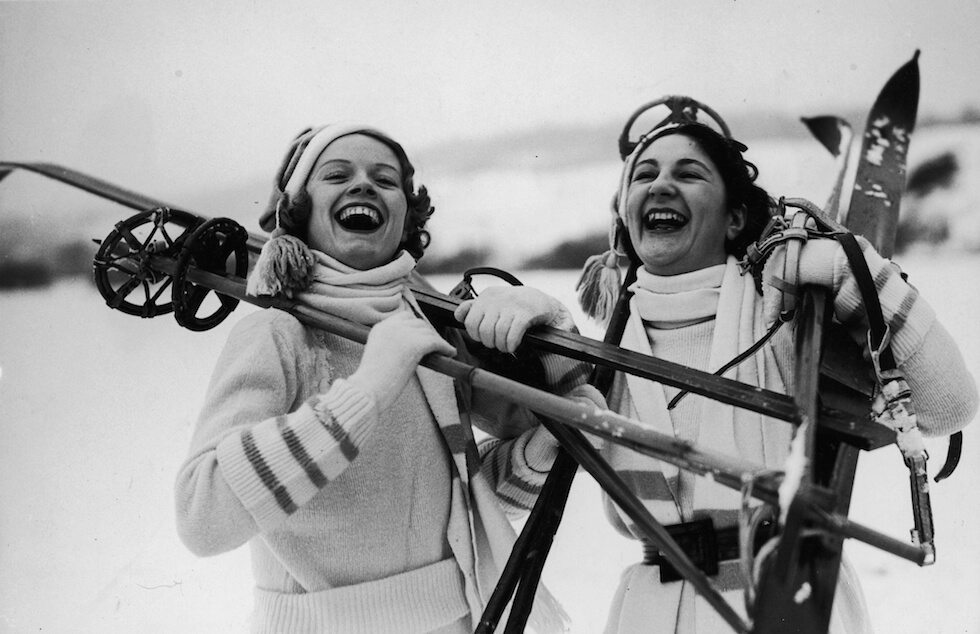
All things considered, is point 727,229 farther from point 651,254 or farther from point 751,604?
point 751,604

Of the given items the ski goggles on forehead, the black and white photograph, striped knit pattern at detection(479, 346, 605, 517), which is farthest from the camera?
the ski goggles on forehead

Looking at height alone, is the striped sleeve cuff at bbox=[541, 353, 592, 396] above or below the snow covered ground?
above

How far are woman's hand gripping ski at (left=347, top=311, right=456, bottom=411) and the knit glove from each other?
45cm

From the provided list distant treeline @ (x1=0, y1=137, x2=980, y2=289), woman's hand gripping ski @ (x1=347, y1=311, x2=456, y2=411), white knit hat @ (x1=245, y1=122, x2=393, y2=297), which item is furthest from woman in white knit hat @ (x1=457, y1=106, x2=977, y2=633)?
distant treeline @ (x1=0, y1=137, x2=980, y2=289)

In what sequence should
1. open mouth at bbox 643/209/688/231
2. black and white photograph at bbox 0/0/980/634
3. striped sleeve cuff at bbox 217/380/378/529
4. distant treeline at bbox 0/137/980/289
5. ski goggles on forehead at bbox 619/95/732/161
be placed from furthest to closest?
distant treeline at bbox 0/137/980/289 → ski goggles on forehead at bbox 619/95/732/161 → open mouth at bbox 643/209/688/231 → black and white photograph at bbox 0/0/980/634 → striped sleeve cuff at bbox 217/380/378/529

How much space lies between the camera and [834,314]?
113 cm

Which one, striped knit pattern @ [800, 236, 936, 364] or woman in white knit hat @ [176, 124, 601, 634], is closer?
woman in white knit hat @ [176, 124, 601, 634]

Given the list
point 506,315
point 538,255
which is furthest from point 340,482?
point 538,255

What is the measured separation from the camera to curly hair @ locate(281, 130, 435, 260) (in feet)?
4.07

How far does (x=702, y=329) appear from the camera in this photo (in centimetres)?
126

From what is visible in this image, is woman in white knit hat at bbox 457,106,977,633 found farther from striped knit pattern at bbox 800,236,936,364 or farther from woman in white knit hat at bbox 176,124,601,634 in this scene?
woman in white knit hat at bbox 176,124,601,634

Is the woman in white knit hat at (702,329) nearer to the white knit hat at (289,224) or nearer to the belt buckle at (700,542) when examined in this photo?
the belt buckle at (700,542)

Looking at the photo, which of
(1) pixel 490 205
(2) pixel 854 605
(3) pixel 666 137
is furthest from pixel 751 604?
→ (1) pixel 490 205

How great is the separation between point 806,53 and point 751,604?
126 cm
